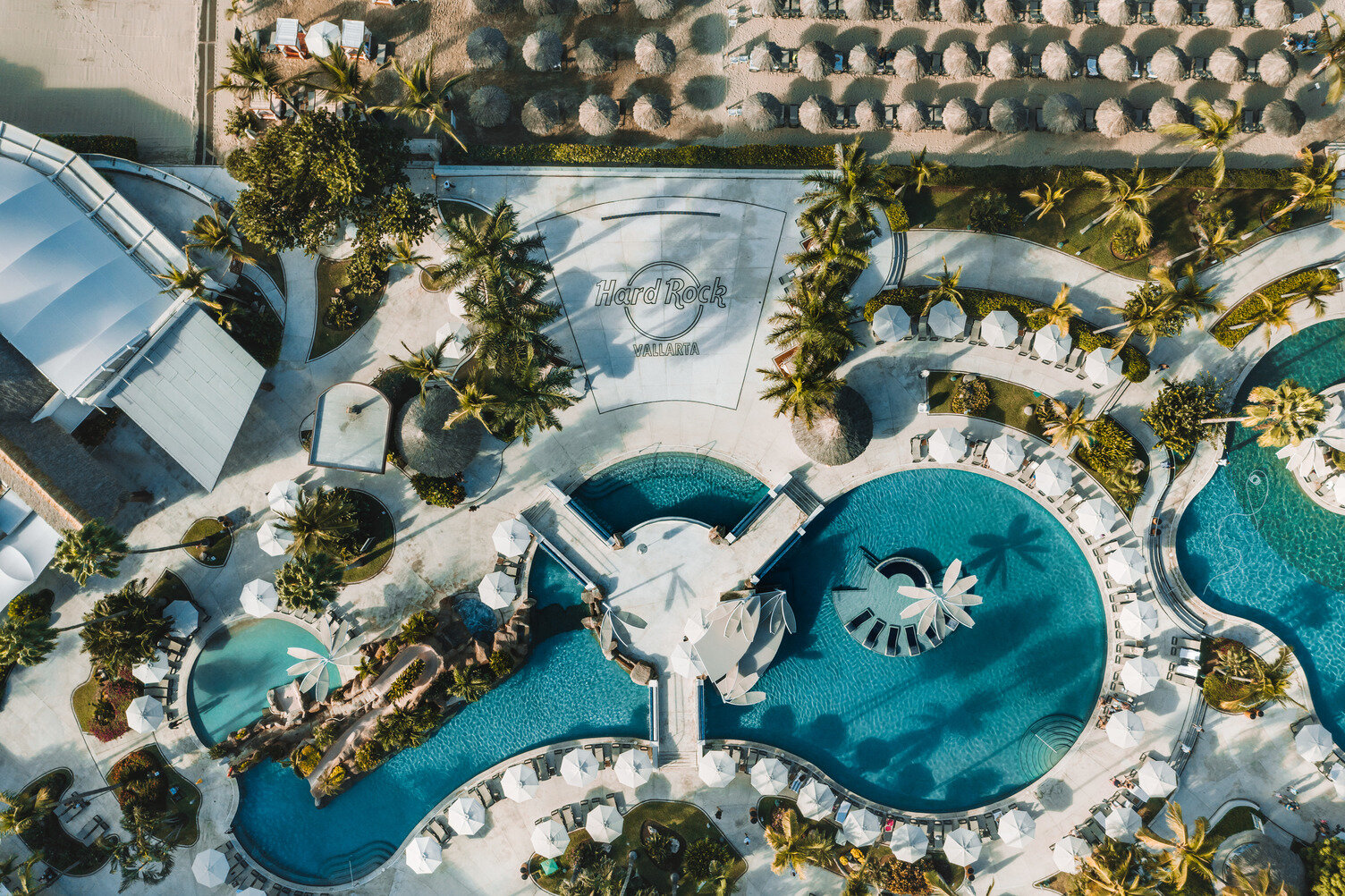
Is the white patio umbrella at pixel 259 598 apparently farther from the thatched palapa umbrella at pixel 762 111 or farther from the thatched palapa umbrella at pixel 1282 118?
the thatched palapa umbrella at pixel 1282 118

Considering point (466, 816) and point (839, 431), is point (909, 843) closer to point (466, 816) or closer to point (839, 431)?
point (839, 431)

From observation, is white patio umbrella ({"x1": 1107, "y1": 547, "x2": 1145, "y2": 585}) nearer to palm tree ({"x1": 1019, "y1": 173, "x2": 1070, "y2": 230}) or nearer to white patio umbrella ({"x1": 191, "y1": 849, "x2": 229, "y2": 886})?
palm tree ({"x1": 1019, "y1": 173, "x2": 1070, "y2": 230})

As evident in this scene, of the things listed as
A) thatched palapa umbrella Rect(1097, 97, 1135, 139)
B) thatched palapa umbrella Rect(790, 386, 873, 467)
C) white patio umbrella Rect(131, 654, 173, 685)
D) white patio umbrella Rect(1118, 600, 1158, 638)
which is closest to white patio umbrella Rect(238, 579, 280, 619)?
white patio umbrella Rect(131, 654, 173, 685)

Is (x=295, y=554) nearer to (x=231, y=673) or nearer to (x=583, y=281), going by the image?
(x=231, y=673)

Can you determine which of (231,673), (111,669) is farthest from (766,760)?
(111,669)

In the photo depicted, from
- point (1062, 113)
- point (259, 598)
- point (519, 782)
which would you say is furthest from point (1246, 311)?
point (259, 598)

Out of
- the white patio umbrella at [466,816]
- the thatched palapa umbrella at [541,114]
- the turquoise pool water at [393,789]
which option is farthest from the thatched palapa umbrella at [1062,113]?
the white patio umbrella at [466,816]
